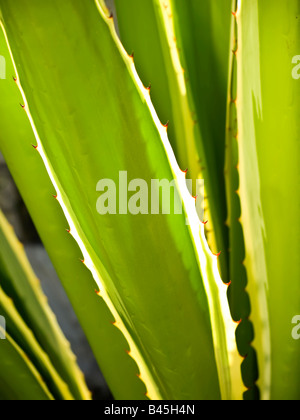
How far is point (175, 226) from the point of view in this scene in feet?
1.08

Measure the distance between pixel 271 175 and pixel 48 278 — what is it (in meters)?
0.37

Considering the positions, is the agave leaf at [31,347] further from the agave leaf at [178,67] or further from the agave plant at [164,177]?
the agave leaf at [178,67]

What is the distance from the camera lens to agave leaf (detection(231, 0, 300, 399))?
35 cm

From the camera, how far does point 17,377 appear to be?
41cm

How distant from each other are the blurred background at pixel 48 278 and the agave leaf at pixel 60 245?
221mm

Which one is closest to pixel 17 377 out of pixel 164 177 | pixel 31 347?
pixel 31 347

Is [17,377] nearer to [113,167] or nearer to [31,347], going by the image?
[31,347]

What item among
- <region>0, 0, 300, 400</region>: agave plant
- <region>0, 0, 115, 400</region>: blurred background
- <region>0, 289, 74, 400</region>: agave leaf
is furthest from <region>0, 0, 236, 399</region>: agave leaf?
<region>0, 0, 115, 400</region>: blurred background

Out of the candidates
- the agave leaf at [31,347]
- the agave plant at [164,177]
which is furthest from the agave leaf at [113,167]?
the agave leaf at [31,347]

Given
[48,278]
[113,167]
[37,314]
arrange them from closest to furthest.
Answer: [113,167] < [37,314] < [48,278]

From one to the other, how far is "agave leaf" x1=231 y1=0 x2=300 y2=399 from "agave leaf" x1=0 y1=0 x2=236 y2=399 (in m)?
0.06

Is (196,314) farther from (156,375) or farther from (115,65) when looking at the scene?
(115,65)

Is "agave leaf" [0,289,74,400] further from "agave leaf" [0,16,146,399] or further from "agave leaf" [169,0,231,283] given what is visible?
"agave leaf" [169,0,231,283]
